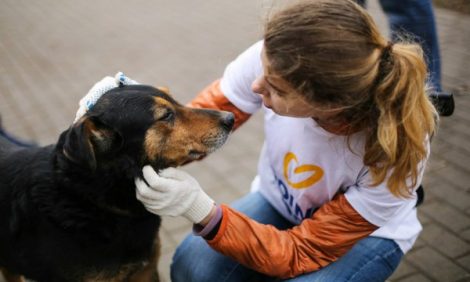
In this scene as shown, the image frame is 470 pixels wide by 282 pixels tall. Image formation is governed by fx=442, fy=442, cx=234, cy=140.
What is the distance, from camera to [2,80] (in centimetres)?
636

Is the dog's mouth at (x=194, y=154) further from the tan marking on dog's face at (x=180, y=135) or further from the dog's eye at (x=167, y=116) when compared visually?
the dog's eye at (x=167, y=116)

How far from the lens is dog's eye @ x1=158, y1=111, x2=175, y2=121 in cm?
226

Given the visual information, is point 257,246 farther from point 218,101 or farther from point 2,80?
point 2,80

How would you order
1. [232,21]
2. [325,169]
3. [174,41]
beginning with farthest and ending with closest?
[232,21]
[174,41]
[325,169]

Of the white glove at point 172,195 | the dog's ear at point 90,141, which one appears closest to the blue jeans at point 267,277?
the white glove at point 172,195

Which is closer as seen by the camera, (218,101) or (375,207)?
(375,207)

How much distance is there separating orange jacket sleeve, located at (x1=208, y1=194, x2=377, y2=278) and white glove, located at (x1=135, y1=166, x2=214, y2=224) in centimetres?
14

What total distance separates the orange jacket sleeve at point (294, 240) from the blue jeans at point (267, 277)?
11 cm

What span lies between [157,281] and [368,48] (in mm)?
1920

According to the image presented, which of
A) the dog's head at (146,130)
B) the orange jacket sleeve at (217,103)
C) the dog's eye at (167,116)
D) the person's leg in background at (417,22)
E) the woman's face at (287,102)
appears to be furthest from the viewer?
the person's leg in background at (417,22)

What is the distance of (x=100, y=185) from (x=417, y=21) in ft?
9.05

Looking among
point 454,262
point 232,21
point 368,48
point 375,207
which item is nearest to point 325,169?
point 375,207

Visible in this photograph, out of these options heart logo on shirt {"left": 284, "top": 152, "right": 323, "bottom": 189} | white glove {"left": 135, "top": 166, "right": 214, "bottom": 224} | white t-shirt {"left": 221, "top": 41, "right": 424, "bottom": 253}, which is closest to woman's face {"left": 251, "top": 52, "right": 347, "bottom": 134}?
white t-shirt {"left": 221, "top": 41, "right": 424, "bottom": 253}

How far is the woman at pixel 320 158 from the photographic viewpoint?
1874 millimetres
